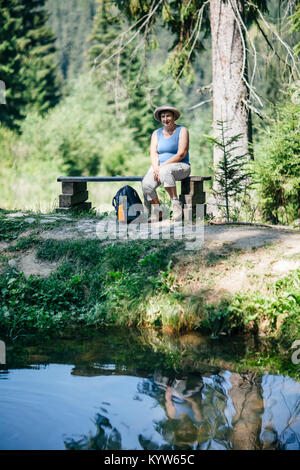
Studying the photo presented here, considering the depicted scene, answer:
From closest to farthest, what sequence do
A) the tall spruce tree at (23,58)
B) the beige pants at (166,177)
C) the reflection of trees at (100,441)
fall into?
the reflection of trees at (100,441) < the beige pants at (166,177) < the tall spruce tree at (23,58)

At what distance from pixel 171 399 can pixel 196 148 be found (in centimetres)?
2833

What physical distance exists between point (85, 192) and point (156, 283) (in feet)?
11.1

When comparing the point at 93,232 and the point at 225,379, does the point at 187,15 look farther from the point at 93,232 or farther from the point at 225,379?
the point at 225,379

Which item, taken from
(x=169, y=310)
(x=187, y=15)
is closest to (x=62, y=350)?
(x=169, y=310)

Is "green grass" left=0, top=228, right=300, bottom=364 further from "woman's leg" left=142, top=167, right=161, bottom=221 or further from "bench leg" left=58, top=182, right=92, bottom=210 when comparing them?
"bench leg" left=58, top=182, right=92, bottom=210

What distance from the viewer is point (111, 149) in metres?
31.2

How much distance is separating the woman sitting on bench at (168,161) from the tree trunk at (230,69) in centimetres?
183

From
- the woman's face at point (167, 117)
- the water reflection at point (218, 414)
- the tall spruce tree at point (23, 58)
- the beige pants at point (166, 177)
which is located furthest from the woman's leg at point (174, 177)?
the tall spruce tree at point (23, 58)

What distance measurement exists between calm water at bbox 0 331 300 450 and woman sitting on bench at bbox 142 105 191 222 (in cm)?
272

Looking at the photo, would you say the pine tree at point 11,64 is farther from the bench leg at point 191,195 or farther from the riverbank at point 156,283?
the riverbank at point 156,283

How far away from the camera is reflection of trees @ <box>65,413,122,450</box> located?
333 centimetres

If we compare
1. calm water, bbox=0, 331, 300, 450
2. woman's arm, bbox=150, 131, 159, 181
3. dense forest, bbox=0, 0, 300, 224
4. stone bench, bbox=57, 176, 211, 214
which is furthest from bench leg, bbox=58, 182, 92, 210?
calm water, bbox=0, 331, 300, 450

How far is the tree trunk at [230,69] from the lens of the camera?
30.1ft

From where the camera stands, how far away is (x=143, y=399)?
157 inches
